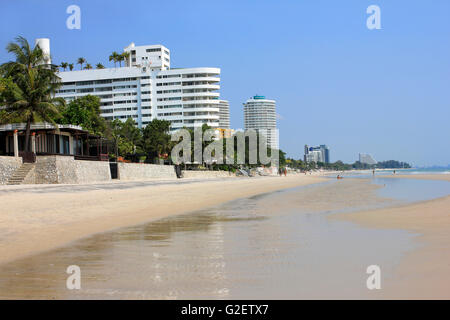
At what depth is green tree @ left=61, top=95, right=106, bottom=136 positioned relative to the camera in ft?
186

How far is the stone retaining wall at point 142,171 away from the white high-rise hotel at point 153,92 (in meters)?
68.0

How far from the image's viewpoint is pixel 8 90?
33.8 meters

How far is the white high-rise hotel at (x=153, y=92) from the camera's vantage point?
12988cm

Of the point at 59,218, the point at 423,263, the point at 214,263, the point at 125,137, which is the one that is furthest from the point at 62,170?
the point at 125,137

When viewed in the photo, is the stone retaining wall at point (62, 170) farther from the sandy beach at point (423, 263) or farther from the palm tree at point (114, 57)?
the palm tree at point (114, 57)

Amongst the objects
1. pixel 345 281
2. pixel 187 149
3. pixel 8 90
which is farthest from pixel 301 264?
pixel 187 149

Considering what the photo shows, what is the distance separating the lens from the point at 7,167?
98.2 feet

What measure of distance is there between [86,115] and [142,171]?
1334 cm

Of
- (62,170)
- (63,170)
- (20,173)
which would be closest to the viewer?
(20,173)

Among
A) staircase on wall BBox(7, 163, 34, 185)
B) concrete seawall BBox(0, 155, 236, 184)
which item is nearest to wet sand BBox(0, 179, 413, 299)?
staircase on wall BBox(7, 163, 34, 185)

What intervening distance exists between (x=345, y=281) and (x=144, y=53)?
161678 millimetres

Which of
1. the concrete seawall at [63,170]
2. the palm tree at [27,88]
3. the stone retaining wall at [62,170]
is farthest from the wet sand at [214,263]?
the palm tree at [27,88]

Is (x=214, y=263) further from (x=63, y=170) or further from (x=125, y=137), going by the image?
(x=125, y=137)

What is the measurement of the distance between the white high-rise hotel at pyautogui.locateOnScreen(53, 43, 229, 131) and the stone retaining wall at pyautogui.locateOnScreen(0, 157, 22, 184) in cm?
9752
